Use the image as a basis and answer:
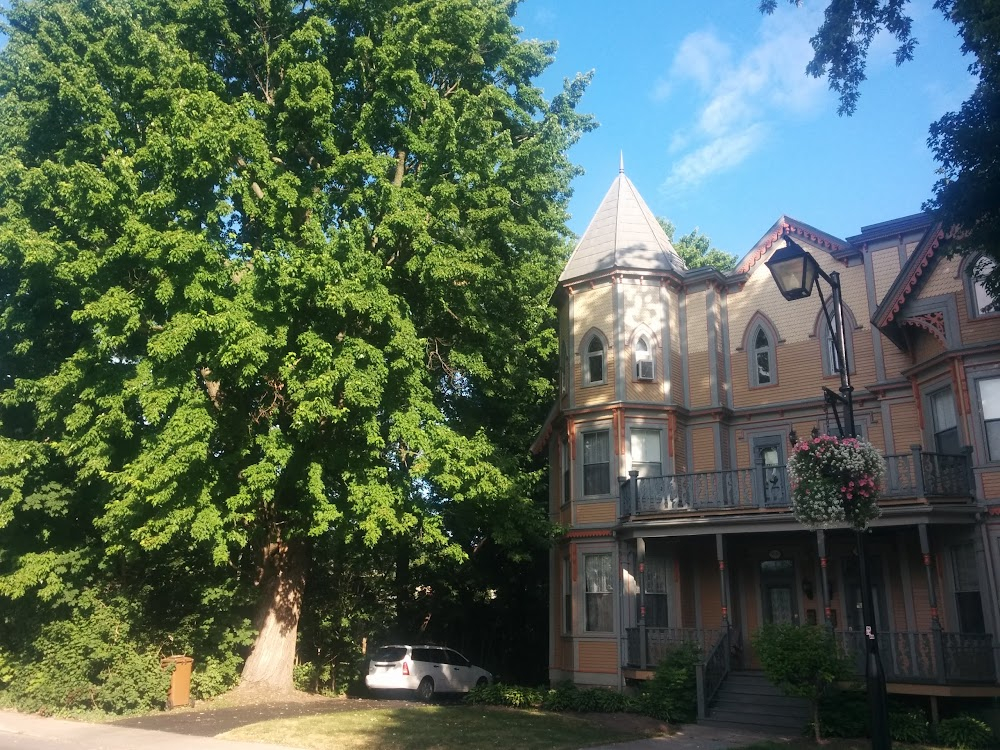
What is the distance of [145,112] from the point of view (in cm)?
1848

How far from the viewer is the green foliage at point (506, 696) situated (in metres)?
19.9

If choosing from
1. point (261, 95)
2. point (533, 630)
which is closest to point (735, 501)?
point (533, 630)

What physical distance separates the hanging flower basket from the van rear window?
14.9m

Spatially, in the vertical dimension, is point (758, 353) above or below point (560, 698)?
above

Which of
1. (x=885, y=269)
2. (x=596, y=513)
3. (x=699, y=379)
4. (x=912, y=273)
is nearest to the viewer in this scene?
(x=912, y=273)

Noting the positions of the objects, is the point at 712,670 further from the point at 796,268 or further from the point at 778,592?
the point at 796,268

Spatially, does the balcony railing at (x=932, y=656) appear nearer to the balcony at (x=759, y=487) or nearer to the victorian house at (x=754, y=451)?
the victorian house at (x=754, y=451)

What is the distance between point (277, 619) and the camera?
1980cm

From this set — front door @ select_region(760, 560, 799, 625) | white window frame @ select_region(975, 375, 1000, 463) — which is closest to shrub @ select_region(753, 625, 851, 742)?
front door @ select_region(760, 560, 799, 625)

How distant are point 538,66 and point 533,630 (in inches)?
720

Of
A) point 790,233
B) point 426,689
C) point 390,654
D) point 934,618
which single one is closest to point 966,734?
point 934,618

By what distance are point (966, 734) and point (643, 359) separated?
11.3 m

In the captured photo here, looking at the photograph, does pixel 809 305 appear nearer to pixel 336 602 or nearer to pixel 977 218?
pixel 977 218

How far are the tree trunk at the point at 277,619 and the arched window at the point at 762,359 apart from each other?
12894 mm
